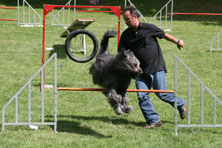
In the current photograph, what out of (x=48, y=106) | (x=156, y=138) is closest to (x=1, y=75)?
(x=48, y=106)

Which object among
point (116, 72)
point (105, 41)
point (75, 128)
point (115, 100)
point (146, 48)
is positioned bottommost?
point (75, 128)

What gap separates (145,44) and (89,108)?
222 centimetres

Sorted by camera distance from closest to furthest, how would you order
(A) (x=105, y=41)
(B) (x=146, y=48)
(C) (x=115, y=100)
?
(C) (x=115, y=100)
(A) (x=105, y=41)
(B) (x=146, y=48)

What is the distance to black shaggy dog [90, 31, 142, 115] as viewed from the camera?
232 inches

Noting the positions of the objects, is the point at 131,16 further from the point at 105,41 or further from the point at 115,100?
the point at 115,100

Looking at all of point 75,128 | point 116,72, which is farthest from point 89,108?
point 116,72

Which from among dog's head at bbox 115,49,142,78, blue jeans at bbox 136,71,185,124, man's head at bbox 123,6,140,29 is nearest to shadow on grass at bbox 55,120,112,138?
blue jeans at bbox 136,71,185,124

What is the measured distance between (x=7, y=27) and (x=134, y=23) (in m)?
13.9

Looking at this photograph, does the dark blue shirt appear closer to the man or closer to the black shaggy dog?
the man

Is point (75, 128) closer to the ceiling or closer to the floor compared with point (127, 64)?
closer to the floor

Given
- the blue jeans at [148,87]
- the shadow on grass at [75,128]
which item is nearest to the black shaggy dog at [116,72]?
the blue jeans at [148,87]

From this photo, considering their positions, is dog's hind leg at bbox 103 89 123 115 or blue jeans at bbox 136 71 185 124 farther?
blue jeans at bbox 136 71 185 124

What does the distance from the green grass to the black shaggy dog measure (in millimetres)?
604

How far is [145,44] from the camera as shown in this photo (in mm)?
6594
